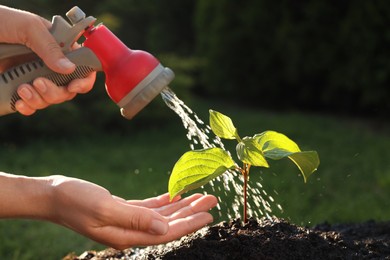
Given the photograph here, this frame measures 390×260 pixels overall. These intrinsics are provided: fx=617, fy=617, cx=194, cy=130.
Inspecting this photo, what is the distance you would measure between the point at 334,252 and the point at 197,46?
7.08m

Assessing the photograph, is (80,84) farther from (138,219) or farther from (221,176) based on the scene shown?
(221,176)

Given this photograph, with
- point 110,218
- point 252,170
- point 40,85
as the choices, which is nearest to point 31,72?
point 40,85

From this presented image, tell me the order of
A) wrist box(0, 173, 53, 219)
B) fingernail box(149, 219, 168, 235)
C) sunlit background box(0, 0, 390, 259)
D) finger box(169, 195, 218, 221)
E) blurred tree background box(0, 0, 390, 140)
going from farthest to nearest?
blurred tree background box(0, 0, 390, 140) → sunlit background box(0, 0, 390, 259) → finger box(169, 195, 218, 221) → wrist box(0, 173, 53, 219) → fingernail box(149, 219, 168, 235)

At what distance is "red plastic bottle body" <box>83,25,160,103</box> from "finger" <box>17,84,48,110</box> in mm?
255

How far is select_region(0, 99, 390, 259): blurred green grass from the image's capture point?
12.9 ft

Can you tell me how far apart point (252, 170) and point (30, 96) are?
3.22 m

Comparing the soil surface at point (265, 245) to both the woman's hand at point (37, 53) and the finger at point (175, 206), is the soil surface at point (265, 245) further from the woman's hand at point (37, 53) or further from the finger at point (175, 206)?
the woman's hand at point (37, 53)

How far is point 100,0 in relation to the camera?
9039mm

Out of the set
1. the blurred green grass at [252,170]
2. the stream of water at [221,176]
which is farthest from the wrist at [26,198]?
the blurred green grass at [252,170]

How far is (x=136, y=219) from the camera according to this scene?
6.46ft

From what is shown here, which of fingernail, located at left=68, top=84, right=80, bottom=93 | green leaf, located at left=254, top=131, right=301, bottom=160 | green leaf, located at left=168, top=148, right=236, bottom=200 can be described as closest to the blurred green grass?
green leaf, located at left=254, top=131, right=301, bottom=160

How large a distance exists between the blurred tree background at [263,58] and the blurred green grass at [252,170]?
0.24 metres

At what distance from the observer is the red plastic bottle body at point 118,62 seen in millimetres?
2137

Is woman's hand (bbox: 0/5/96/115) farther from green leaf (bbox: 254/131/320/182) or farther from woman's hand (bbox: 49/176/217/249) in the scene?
green leaf (bbox: 254/131/320/182)
